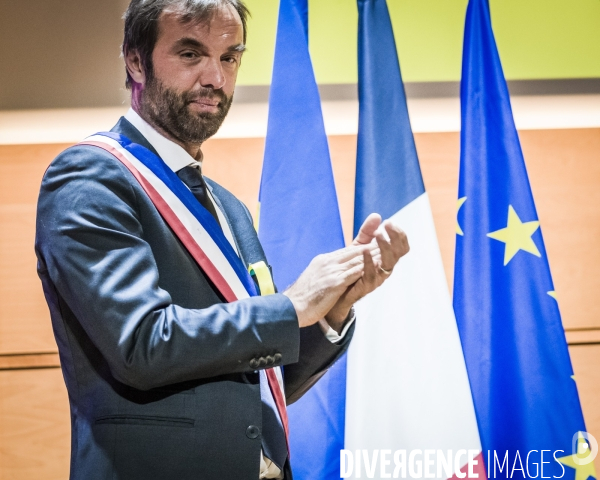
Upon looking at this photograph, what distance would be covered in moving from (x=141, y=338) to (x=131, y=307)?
4cm

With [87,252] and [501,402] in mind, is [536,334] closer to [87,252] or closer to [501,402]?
[501,402]

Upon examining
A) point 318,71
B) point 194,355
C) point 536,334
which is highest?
point 318,71

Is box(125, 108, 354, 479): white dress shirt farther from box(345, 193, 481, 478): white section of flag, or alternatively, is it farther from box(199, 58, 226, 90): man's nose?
box(345, 193, 481, 478): white section of flag

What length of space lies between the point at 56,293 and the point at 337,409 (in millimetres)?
902

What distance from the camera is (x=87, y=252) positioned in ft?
3.07

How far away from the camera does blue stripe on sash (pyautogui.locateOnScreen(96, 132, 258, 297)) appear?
1083 millimetres

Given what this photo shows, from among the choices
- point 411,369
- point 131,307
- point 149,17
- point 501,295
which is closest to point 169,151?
point 149,17

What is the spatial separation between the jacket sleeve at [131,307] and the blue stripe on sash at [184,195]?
93mm

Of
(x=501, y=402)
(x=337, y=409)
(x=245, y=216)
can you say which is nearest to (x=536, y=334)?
(x=501, y=402)

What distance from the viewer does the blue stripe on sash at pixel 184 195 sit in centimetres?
108

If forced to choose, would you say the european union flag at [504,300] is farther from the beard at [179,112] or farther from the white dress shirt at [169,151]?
the beard at [179,112]

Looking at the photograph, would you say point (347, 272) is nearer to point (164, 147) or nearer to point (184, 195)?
point (184, 195)

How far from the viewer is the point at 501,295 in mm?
1789

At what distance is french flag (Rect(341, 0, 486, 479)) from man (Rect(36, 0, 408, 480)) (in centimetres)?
59
